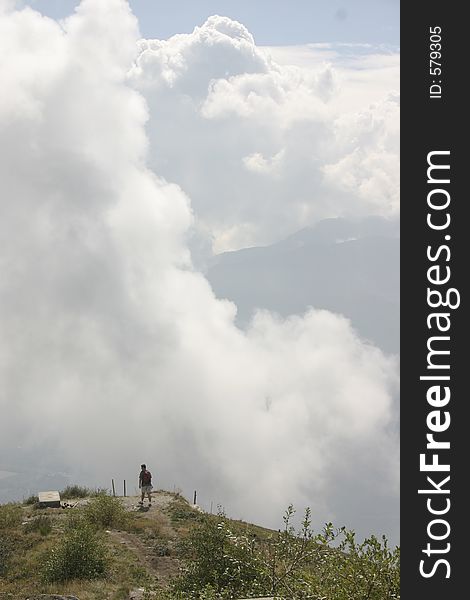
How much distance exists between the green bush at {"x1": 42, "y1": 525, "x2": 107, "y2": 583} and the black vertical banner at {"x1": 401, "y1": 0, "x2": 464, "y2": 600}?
14.7 meters

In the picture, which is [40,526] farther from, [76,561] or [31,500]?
[31,500]

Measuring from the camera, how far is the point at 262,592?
40.3ft

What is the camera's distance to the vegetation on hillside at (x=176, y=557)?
8.88 meters

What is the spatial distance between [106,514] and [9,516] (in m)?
3.50

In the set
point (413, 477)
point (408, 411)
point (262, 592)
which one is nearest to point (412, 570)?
point (413, 477)

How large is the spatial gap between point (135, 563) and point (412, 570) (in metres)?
16.1

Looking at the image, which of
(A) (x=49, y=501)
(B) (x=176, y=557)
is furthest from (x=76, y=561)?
(A) (x=49, y=501)

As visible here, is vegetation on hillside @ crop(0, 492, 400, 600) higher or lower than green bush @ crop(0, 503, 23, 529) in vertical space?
lower

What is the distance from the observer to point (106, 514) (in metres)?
25.1

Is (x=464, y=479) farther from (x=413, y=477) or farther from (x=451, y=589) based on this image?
(x=451, y=589)

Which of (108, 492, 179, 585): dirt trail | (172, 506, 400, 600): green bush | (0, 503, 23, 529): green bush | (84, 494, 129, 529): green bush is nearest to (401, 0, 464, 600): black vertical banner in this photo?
(172, 506, 400, 600): green bush

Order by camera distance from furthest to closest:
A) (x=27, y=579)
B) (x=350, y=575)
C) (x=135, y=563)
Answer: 1. (x=135, y=563)
2. (x=27, y=579)
3. (x=350, y=575)

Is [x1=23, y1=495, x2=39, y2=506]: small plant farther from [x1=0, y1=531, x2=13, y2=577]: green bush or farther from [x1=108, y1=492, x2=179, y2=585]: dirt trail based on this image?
[x1=0, y1=531, x2=13, y2=577]: green bush

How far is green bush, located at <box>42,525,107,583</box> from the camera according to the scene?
18875mm
